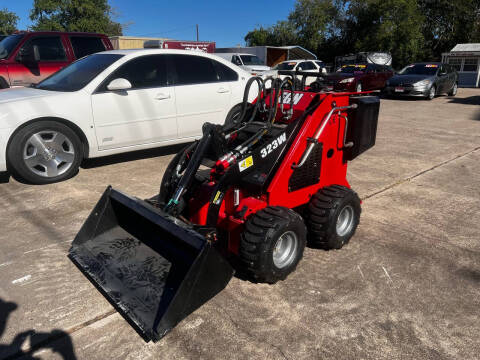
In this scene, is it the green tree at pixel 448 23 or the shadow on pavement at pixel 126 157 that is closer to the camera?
the shadow on pavement at pixel 126 157

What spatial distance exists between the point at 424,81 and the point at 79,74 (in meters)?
13.7

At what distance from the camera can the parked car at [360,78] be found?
1625cm

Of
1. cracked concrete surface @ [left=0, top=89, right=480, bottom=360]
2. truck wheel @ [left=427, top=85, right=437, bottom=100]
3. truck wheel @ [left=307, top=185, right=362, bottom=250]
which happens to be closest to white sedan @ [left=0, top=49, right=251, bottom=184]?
cracked concrete surface @ [left=0, top=89, right=480, bottom=360]

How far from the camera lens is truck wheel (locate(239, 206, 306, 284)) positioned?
266 centimetres

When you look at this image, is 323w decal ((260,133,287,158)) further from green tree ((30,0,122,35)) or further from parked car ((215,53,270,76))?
green tree ((30,0,122,35))

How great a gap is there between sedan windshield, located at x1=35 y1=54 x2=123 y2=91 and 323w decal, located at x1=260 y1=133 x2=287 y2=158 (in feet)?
10.8

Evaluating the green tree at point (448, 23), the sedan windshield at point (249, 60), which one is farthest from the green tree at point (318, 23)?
the sedan windshield at point (249, 60)

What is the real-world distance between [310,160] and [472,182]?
3.30m

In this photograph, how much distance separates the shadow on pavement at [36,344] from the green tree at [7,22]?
6072 cm

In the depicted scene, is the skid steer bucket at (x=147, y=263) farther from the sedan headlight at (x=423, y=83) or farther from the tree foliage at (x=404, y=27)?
the tree foliage at (x=404, y=27)

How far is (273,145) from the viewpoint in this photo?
3.06m

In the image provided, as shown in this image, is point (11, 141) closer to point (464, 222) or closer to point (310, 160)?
point (310, 160)

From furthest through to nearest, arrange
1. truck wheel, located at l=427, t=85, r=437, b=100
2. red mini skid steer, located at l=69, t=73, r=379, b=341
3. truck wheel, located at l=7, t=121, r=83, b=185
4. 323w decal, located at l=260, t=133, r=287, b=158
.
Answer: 1. truck wheel, located at l=427, t=85, r=437, b=100
2. truck wheel, located at l=7, t=121, r=83, b=185
3. 323w decal, located at l=260, t=133, r=287, b=158
4. red mini skid steer, located at l=69, t=73, r=379, b=341

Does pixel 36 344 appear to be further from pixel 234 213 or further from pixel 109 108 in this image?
pixel 109 108
